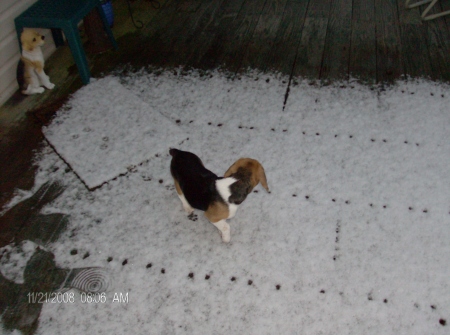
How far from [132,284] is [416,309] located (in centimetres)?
179

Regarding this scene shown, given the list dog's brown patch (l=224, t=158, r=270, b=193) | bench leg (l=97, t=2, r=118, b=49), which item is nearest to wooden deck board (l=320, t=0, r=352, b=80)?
dog's brown patch (l=224, t=158, r=270, b=193)

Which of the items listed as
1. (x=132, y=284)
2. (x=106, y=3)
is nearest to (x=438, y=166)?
(x=132, y=284)

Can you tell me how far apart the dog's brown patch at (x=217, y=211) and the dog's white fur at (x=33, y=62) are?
8.51 ft

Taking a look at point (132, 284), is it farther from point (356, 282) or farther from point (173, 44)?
point (173, 44)

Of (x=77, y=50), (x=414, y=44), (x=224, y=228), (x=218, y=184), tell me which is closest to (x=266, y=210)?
(x=224, y=228)

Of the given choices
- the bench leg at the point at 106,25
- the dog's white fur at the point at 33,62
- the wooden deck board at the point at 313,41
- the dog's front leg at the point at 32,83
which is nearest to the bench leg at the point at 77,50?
the dog's white fur at the point at 33,62

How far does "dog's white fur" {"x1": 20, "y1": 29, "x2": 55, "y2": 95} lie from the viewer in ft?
11.1

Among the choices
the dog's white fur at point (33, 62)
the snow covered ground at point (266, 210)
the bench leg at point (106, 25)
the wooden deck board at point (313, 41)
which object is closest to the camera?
the snow covered ground at point (266, 210)

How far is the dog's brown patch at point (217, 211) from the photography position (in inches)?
81.8

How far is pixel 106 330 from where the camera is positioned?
2.10 metres

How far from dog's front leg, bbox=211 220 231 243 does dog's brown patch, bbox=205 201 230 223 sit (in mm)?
85

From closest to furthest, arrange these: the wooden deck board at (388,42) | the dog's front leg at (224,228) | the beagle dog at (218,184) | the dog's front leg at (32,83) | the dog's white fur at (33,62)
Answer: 1. the beagle dog at (218,184)
2. the dog's front leg at (224,228)
3. the dog's white fur at (33,62)
4. the dog's front leg at (32,83)
5. the wooden deck board at (388,42)

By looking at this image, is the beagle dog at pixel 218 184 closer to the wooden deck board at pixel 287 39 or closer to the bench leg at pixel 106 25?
the wooden deck board at pixel 287 39

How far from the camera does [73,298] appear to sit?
7.33 ft
